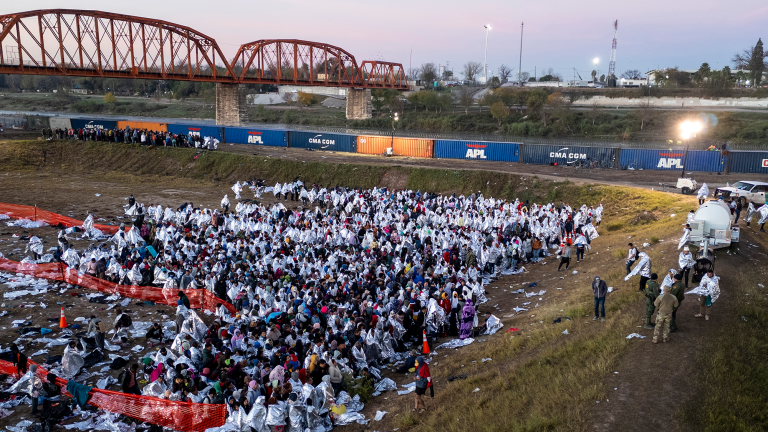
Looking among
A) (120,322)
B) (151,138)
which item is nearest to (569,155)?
(120,322)

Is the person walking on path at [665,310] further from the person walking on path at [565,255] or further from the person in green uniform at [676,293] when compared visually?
the person walking on path at [565,255]

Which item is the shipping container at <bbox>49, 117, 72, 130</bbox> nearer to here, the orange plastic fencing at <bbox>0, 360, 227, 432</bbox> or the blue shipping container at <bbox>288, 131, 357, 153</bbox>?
the blue shipping container at <bbox>288, 131, 357, 153</bbox>

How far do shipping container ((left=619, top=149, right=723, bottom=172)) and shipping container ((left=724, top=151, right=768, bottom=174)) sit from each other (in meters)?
0.81

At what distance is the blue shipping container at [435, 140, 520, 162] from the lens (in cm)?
3969

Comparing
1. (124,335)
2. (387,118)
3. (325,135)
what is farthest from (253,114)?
(124,335)

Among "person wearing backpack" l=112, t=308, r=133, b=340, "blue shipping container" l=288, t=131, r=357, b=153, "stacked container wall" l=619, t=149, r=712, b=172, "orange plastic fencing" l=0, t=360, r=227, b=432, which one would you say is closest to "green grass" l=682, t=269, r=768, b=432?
"orange plastic fencing" l=0, t=360, r=227, b=432

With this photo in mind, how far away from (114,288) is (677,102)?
7570 cm

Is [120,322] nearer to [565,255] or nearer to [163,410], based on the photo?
[163,410]

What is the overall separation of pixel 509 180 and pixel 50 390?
27.9m

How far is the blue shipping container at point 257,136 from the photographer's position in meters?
50.1

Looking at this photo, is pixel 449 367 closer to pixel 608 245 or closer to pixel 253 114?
pixel 608 245

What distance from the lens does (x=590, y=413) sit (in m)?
8.71

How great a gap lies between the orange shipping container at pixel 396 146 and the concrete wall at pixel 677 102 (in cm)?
4355

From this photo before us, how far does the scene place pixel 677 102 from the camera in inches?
2810
